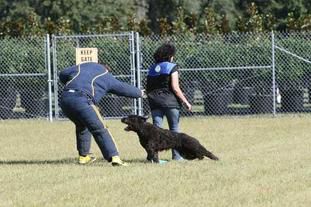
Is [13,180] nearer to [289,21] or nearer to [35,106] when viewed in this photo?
[35,106]

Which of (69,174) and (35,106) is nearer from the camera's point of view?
(69,174)

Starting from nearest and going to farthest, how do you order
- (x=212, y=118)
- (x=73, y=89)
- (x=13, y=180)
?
(x=13, y=180) < (x=73, y=89) < (x=212, y=118)

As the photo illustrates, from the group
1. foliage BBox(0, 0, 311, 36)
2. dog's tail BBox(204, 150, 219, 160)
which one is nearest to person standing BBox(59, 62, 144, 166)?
dog's tail BBox(204, 150, 219, 160)

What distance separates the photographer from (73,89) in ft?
38.5

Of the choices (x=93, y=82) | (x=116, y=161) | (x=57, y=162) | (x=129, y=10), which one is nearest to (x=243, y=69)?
(x=57, y=162)

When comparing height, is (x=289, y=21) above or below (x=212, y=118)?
above

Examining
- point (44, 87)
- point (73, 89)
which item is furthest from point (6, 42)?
point (73, 89)

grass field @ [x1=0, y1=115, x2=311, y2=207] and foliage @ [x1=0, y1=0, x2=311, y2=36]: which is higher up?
foliage @ [x1=0, y1=0, x2=311, y2=36]

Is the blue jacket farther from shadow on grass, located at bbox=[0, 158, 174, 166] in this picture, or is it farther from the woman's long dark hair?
shadow on grass, located at bbox=[0, 158, 174, 166]

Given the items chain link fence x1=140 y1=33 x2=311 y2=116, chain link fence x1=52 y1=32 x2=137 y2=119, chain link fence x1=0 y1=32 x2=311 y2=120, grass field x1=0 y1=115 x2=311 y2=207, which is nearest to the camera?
grass field x1=0 y1=115 x2=311 y2=207

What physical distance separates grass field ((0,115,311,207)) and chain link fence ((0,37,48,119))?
20.4 ft

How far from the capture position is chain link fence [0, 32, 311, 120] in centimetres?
2241

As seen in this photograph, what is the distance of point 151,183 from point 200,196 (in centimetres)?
116

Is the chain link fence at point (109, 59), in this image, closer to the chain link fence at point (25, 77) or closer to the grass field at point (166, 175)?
the chain link fence at point (25, 77)
